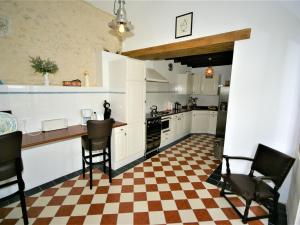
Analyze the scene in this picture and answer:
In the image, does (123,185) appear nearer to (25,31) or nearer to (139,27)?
(25,31)

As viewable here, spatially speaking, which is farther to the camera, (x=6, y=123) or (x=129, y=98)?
(x=129, y=98)

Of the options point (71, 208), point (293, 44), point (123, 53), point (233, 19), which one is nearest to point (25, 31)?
point (123, 53)

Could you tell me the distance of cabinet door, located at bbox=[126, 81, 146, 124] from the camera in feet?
10.1

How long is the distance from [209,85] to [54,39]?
4847 millimetres

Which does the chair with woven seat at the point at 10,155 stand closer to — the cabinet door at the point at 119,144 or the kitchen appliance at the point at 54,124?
the kitchen appliance at the point at 54,124

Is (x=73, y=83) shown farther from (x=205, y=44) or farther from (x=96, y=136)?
(x=205, y=44)

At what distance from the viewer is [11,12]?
2.12m

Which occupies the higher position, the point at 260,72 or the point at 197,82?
the point at 197,82

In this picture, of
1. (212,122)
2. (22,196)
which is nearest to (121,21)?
(22,196)

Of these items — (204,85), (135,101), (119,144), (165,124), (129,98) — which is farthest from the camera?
(204,85)

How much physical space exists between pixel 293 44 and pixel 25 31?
3650mm

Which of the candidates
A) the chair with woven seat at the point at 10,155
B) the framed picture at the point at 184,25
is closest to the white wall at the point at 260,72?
the framed picture at the point at 184,25

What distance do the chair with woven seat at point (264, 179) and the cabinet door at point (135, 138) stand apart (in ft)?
5.91

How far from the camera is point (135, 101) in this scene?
127 inches
